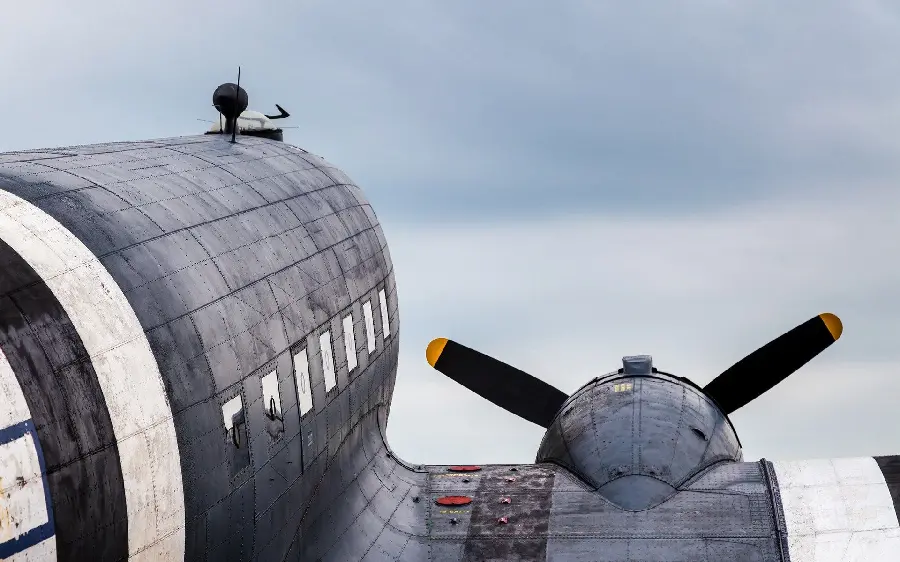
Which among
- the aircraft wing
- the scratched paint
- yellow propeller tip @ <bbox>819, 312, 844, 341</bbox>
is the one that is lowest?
the aircraft wing

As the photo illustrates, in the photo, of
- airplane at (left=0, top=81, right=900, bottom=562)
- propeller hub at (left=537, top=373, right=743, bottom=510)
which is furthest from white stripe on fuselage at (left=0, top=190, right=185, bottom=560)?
propeller hub at (left=537, top=373, right=743, bottom=510)

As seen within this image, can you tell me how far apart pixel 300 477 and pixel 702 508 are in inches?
206

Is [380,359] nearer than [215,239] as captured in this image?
No

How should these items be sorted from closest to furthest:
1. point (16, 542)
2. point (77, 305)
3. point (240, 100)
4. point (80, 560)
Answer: point (16, 542) → point (80, 560) → point (77, 305) → point (240, 100)

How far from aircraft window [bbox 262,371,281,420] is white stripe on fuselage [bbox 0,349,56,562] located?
3235 mm

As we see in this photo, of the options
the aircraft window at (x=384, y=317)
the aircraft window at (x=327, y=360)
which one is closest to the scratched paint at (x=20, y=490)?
the aircraft window at (x=327, y=360)

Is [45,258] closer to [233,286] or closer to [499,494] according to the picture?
[233,286]

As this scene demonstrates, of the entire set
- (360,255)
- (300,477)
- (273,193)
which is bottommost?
(300,477)

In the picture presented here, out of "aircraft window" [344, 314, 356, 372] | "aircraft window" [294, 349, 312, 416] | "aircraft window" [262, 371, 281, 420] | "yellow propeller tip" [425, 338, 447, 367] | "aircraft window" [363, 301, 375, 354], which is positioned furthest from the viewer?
"yellow propeller tip" [425, 338, 447, 367]

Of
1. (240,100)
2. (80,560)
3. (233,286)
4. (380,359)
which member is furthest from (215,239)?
(240,100)

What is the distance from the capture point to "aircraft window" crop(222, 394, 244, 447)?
934cm

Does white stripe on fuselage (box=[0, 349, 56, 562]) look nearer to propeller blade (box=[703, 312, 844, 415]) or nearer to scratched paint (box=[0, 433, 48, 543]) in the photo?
scratched paint (box=[0, 433, 48, 543])

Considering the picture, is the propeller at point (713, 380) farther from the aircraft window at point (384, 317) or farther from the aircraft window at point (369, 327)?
the aircraft window at point (369, 327)

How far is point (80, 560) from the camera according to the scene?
7434 mm
